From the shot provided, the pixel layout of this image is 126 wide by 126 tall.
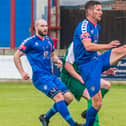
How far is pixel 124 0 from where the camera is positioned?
25281 mm

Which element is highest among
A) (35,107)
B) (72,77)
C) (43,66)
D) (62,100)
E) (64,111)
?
(43,66)

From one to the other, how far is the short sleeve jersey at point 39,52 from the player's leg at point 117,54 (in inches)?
53.4

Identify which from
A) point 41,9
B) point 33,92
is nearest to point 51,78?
point 33,92

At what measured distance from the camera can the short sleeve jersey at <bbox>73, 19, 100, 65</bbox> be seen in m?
9.32

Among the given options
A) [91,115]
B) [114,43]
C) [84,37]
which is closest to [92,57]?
[84,37]

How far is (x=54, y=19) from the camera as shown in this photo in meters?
24.8

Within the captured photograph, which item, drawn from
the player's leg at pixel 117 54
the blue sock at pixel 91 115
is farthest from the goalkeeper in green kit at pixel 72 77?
the player's leg at pixel 117 54

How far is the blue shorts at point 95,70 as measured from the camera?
30.9 feet

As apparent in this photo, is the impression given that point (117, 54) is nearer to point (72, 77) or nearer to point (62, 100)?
point (62, 100)

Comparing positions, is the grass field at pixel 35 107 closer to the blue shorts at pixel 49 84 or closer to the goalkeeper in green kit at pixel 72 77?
the goalkeeper in green kit at pixel 72 77

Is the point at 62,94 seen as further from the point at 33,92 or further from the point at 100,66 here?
the point at 33,92

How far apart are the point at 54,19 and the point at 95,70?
15.4m

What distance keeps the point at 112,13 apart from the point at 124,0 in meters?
0.93

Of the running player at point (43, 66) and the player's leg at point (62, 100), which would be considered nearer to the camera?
the player's leg at point (62, 100)
